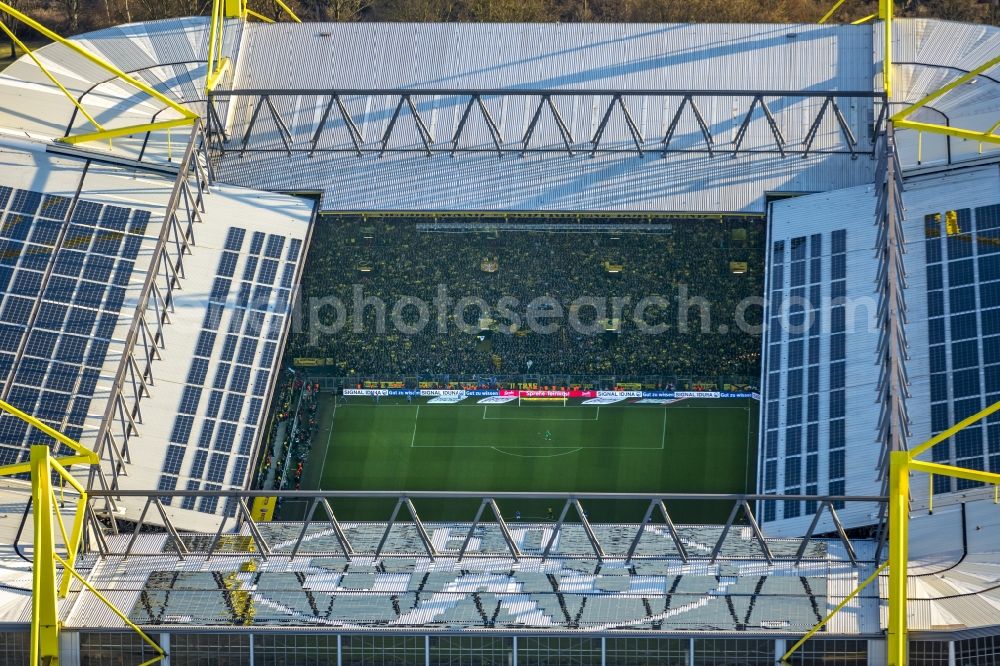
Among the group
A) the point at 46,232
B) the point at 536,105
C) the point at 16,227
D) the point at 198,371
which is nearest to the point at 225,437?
the point at 198,371

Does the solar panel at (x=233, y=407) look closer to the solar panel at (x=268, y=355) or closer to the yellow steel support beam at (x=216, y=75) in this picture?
the solar panel at (x=268, y=355)

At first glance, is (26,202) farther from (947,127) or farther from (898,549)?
(898,549)

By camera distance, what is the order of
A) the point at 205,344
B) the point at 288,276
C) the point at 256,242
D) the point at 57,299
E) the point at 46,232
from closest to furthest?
the point at 205,344 < the point at 57,299 < the point at 46,232 < the point at 288,276 < the point at 256,242

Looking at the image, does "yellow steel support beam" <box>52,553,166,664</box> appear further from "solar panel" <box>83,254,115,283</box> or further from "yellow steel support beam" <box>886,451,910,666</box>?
"yellow steel support beam" <box>886,451,910,666</box>

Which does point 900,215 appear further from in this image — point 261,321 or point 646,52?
point 261,321

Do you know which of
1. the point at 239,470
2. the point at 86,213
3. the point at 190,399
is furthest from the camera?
the point at 86,213

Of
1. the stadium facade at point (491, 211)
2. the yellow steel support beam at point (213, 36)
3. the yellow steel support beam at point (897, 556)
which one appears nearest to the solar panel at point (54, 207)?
the stadium facade at point (491, 211)
